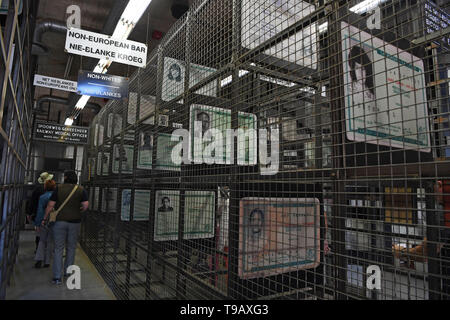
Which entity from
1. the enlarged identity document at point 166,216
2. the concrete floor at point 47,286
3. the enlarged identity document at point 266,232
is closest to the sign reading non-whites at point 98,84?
the enlarged identity document at point 166,216

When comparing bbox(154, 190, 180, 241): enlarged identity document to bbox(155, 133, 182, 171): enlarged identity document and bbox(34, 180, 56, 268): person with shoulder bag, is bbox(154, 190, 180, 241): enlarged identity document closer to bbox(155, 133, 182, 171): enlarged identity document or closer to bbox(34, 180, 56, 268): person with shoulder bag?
bbox(155, 133, 182, 171): enlarged identity document

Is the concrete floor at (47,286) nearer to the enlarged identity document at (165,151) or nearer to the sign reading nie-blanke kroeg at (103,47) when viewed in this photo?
the enlarged identity document at (165,151)

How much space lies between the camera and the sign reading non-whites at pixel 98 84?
4668 millimetres

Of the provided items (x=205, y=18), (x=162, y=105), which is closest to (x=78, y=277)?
(x=162, y=105)

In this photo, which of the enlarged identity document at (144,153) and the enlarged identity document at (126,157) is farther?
the enlarged identity document at (126,157)

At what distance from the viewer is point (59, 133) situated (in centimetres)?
796

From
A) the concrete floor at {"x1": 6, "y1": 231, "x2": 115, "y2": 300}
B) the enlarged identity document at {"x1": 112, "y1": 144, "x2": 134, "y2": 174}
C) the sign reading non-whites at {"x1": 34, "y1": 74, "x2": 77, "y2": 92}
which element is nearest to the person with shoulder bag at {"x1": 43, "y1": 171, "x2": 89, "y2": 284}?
the concrete floor at {"x1": 6, "y1": 231, "x2": 115, "y2": 300}

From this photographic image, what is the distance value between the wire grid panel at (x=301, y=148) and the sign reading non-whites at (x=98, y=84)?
6.04 feet

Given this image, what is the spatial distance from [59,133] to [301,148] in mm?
7984

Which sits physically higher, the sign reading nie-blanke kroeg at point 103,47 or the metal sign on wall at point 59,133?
the sign reading nie-blanke kroeg at point 103,47

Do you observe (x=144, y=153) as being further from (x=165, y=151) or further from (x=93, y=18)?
(x=93, y=18)

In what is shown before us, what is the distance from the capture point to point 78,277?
4.32 m
